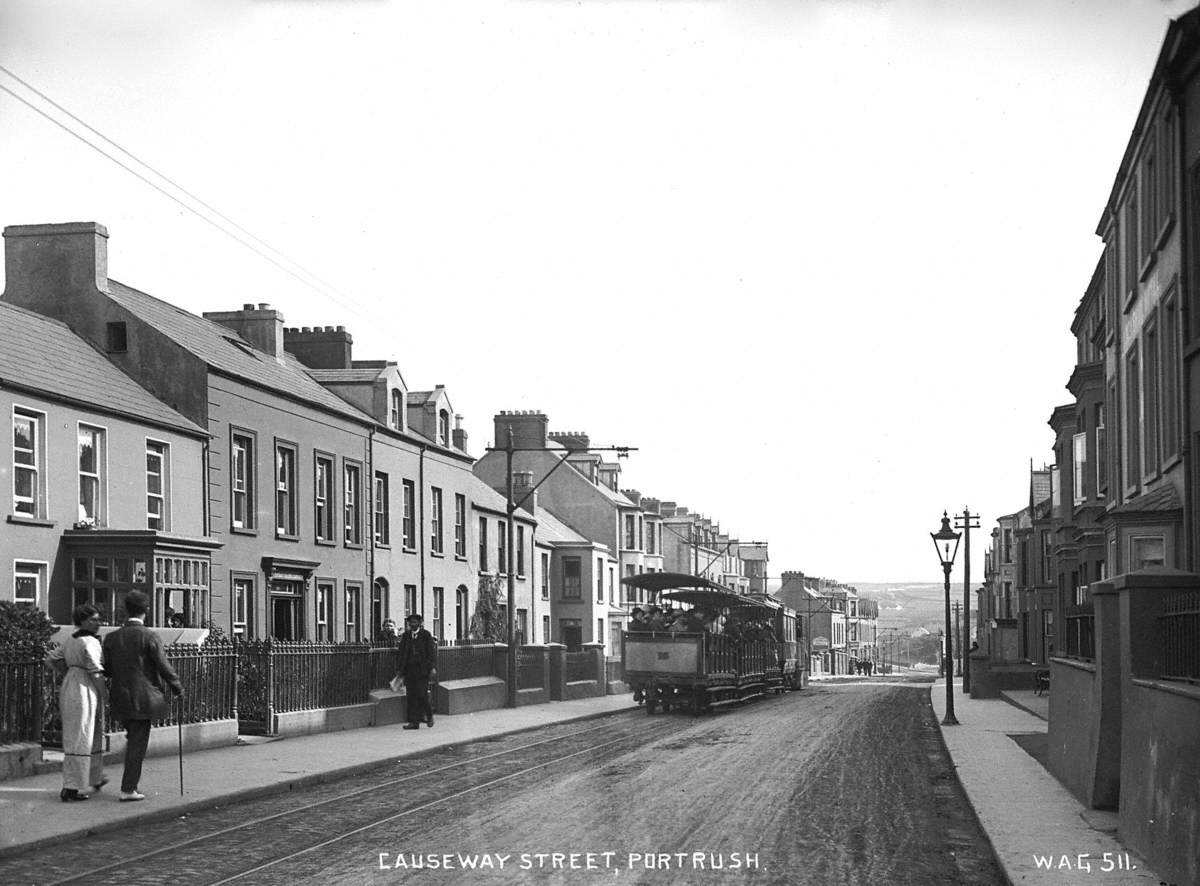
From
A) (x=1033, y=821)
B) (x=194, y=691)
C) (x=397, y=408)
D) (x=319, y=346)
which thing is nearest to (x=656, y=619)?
(x=397, y=408)

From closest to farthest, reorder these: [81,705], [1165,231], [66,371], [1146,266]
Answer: [81,705], [1165,231], [1146,266], [66,371]

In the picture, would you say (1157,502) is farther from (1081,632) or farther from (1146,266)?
(1081,632)

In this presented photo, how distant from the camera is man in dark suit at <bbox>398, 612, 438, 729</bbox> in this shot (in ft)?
86.0

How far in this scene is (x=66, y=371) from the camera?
26953 millimetres

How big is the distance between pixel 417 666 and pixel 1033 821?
50.6 feet

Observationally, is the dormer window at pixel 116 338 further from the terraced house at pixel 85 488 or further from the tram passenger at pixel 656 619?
the tram passenger at pixel 656 619

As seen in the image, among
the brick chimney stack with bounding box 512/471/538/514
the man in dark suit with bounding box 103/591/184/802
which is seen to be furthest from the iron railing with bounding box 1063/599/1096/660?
the brick chimney stack with bounding box 512/471/538/514

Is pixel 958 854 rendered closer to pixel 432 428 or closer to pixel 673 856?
pixel 673 856

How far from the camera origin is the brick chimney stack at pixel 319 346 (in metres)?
42.0

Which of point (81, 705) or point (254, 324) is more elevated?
point (254, 324)

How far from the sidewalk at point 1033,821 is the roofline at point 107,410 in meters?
16.2

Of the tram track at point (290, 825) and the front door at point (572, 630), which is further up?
the tram track at point (290, 825)

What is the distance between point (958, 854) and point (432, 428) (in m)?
34.3

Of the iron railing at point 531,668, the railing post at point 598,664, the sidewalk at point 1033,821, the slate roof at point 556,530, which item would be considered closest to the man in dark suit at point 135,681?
the sidewalk at point 1033,821
